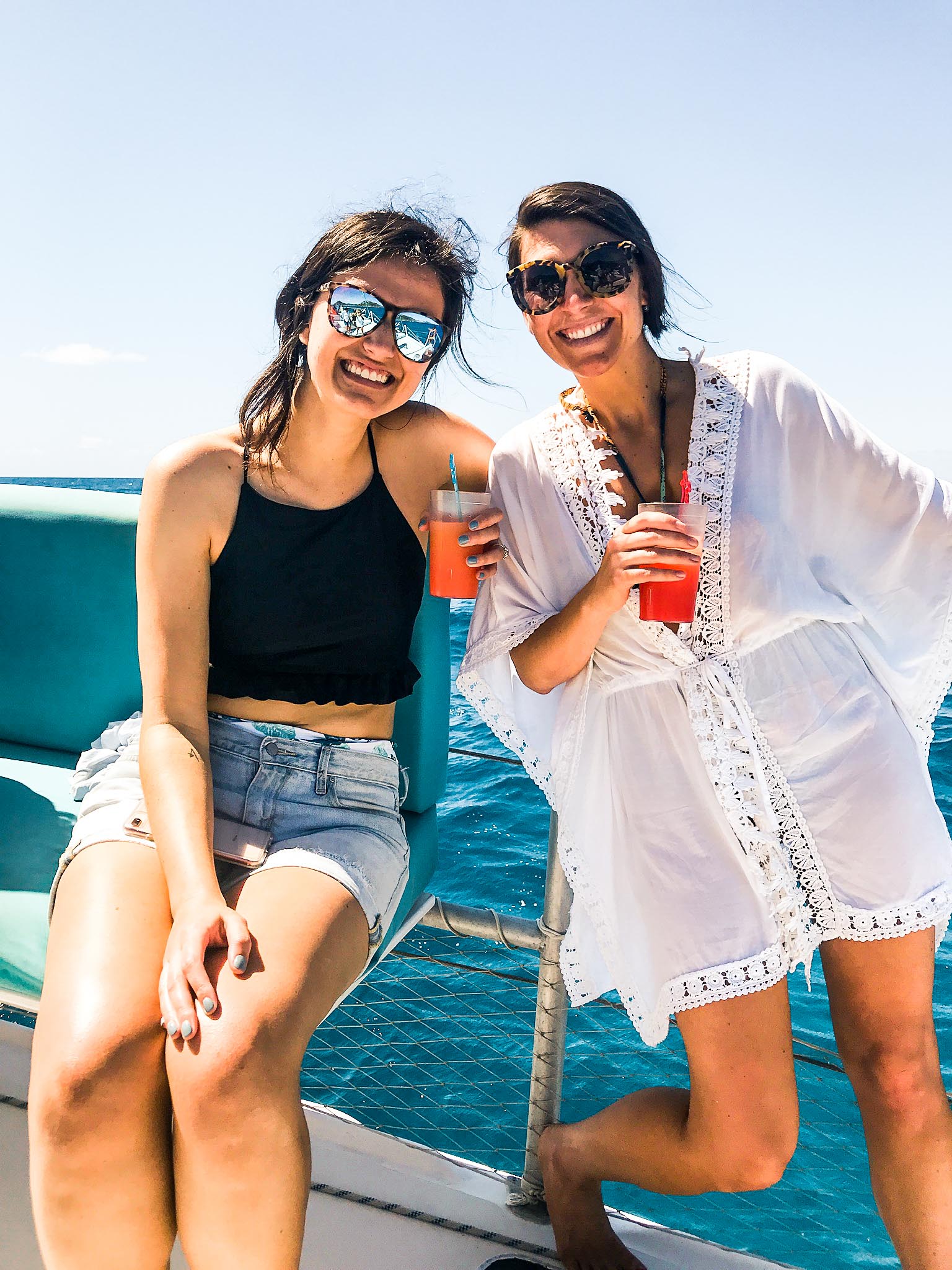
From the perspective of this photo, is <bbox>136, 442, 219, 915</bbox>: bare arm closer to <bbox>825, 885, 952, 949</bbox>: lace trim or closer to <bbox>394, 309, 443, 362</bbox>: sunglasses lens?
<bbox>394, 309, 443, 362</bbox>: sunglasses lens

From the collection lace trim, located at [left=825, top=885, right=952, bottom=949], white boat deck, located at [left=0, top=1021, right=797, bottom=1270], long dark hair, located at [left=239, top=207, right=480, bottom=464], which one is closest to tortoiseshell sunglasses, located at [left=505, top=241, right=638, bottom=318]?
long dark hair, located at [left=239, top=207, right=480, bottom=464]

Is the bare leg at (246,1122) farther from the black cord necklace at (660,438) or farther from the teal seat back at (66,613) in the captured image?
the black cord necklace at (660,438)

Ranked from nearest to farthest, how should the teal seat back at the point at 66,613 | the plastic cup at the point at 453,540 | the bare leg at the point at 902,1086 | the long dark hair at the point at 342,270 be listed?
the bare leg at the point at 902,1086 → the plastic cup at the point at 453,540 → the long dark hair at the point at 342,270 → the teal seat back at the point at 66,613

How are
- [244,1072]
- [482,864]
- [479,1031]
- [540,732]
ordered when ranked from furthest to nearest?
[482,864] < [479,1031] < [540,732] < [244,1072]

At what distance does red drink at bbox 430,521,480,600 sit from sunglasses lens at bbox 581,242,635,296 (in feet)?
1.95

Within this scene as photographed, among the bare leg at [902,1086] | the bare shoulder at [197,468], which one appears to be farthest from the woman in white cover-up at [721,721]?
the bare shoulder at [197,468]

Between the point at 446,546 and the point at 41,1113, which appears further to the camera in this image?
the point at 446,546

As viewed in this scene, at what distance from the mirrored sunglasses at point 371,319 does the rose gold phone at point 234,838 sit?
3.49 ft

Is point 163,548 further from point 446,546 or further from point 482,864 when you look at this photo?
point 482,864

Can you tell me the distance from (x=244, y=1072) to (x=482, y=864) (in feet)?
17.9

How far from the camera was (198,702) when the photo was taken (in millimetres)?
2059

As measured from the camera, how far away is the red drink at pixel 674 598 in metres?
1.91

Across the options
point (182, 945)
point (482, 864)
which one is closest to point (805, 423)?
point (182, 945)

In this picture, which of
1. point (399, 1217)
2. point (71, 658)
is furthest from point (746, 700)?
point (71, 658)
